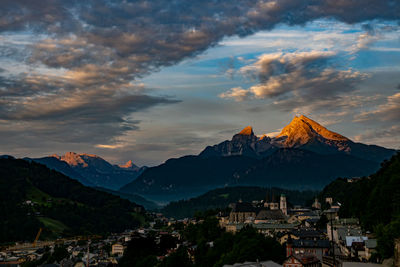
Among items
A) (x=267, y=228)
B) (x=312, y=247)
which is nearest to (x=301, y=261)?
(x=312, y=247)

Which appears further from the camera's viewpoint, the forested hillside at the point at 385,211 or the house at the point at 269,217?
the house at the point at 269,217

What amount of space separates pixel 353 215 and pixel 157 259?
54.1 m

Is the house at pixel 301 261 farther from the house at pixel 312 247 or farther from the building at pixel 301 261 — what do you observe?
the house at pixel 312 247

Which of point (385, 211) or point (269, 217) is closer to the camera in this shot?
point (385, 211)

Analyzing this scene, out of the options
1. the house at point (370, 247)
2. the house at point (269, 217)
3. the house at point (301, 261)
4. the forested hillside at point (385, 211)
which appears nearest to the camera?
the forested hillside at point (385, 211)

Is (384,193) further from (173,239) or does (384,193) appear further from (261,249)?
(173,239)

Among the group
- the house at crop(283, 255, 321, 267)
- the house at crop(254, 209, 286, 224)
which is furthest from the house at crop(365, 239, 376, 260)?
the house at crop(254, 209, 286, 224)

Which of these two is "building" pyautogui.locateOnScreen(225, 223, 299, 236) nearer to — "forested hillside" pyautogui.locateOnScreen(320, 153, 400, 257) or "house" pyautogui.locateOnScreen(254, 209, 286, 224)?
"house" pyautogui.locateOnScreen(254, 209, 286, 224)

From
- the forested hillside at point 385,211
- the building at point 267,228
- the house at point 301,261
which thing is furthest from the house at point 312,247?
the building at point 267,228

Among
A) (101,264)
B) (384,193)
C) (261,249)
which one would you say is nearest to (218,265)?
(261,249)

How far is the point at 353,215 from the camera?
13888cm

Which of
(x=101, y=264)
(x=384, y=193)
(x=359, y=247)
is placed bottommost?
(x=101, y=264)

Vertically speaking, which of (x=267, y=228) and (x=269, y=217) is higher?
(x=269, y=217)

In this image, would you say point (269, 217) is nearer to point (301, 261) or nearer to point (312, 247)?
point (312, 247)
